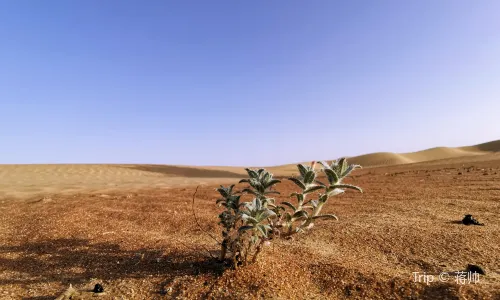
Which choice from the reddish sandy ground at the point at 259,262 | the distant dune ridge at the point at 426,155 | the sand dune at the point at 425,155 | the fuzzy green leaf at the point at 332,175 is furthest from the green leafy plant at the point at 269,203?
the distant dune ridge at the point at 426,155

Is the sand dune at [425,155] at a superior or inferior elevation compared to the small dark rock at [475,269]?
superior

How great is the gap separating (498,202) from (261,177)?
5569mm

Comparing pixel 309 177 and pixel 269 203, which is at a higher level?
pixel 309 177

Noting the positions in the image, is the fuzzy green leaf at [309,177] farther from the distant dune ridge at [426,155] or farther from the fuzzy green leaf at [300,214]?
the distant dune ridge at [426,155]

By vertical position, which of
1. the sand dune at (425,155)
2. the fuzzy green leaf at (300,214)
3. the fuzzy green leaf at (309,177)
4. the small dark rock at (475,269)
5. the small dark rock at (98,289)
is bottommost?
the small dark rock at (98,289)

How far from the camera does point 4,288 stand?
2.58m

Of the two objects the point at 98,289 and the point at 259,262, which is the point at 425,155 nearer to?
the point at 259,262

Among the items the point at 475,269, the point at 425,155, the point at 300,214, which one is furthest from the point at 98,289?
the point at 425,155

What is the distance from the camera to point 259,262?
113 inches

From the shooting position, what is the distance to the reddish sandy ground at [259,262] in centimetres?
244

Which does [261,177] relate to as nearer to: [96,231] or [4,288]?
[4,288]

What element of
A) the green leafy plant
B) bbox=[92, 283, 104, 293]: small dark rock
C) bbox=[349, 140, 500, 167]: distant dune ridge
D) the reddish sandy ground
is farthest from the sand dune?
bbox=[92, 283, 104, 293]: small dark rock

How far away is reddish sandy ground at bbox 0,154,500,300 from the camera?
2436 millimetres

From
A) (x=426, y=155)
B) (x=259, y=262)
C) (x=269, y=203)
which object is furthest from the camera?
(x=426, y=155)
